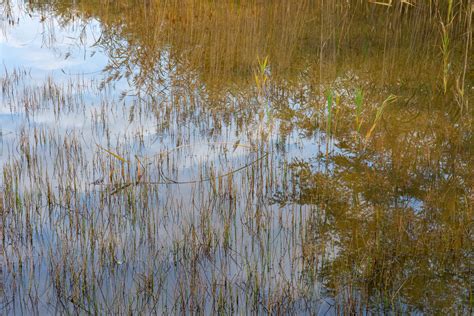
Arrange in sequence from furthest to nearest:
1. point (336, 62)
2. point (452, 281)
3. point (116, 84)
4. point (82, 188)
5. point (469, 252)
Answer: point (336, 62) → point (116, 84) → point (82, 188) → point (469, 252) → point (452, 281)

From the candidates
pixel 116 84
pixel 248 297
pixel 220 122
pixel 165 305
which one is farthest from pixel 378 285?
pixel 116 84

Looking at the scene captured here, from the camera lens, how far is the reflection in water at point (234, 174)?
8.74 feet

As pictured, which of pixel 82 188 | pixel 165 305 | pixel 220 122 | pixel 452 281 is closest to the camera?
pixel 165 305

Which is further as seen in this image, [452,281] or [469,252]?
[469,252]

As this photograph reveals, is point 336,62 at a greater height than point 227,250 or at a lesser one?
greater

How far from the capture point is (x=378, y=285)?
2.68 meters

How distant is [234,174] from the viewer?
12.6 feet

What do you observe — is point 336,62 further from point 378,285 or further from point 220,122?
point 378,285

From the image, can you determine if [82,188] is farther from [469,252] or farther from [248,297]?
[469,252]

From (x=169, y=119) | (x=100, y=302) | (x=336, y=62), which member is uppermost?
(x=336, y=62)

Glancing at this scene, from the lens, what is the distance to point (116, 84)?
221 inches

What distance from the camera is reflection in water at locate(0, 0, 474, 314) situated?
2664mm

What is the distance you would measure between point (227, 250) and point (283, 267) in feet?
1.04

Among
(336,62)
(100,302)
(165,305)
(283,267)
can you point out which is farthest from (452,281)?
(336,62)
